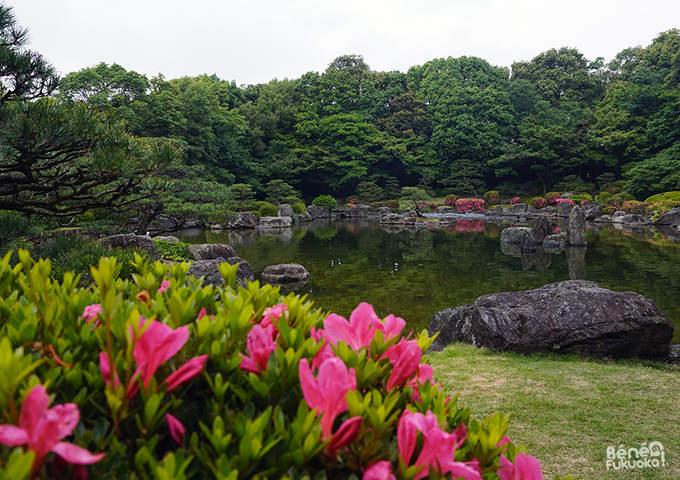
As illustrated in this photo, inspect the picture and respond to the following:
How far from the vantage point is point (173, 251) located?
1026 cm

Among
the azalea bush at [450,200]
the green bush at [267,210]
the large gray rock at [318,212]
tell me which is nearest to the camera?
the green bush at [267,210]

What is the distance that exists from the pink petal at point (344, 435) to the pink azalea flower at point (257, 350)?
0.20m

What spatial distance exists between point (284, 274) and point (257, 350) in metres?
9.19

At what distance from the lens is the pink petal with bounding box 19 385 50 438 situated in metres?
0.49

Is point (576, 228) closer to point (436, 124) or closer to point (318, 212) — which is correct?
point (318, 212)

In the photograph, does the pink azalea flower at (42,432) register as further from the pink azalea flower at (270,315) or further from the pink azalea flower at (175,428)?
the pink azalea flower at (270,315)

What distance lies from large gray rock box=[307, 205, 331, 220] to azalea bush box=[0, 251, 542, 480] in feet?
98.0

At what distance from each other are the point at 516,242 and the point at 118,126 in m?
14.1

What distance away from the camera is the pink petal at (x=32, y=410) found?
49 cm

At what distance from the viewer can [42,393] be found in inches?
19.7

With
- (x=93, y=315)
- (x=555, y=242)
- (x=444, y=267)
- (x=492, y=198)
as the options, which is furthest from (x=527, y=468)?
(x=492, y=198)

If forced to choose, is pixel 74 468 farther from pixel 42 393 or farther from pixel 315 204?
pixel 315 204

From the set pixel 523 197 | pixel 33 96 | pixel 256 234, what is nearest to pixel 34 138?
pixel 33 96

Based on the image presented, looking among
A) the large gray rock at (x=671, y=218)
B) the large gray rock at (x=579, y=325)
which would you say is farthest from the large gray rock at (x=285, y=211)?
the large gray rock at (x=579, y=325)
